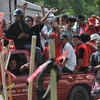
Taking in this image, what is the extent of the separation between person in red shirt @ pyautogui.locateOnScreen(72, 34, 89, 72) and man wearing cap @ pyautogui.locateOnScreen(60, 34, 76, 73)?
165 mm

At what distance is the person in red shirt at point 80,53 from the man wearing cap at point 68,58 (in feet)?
0.54

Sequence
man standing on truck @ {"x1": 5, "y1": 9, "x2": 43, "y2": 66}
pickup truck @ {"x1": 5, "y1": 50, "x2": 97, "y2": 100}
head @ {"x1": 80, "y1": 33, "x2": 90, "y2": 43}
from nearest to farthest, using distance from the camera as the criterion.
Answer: pickup truck @ {"x1": 5, "y1": 50, "x2": 97, "y2": 100} < man standing on truck @ {"x1": 5, "y1": 9, "x2": 43, "y2": 66} < head @ {"x1": 80, "y1": 33, "x2": 90, "y2": 43}

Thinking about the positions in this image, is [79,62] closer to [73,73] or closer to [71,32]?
[73,73]

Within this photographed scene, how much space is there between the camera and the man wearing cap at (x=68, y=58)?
7.97 meters

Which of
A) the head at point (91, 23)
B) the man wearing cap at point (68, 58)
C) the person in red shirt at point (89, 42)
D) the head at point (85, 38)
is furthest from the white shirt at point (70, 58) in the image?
the head at point (91, 23)

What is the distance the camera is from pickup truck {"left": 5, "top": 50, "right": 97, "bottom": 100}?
734 cm

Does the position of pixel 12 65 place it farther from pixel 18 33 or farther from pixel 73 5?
pixel 73 5

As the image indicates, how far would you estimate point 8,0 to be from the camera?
43.0 feet

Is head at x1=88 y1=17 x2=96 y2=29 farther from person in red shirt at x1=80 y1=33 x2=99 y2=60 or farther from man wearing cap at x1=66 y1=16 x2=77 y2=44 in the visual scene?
person in red shirt at x1=80 y1=33 x2=99 y2=60

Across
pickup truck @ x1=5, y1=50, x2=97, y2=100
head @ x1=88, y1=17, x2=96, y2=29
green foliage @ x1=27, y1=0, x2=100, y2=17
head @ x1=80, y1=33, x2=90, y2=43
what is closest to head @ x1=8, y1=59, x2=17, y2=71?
pickup truck @ x1=5, y1=50, x2=97, y2=100

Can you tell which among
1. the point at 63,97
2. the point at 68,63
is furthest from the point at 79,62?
the point at 63,97

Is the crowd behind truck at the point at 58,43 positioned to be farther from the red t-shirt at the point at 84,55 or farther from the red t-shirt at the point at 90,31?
the red t-shirt at the point at 90,31

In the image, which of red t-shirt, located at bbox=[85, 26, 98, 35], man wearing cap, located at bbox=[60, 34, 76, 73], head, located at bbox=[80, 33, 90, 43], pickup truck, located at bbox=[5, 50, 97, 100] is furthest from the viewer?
red t-shirt, located at bbox=[85, 26, 98, 35]

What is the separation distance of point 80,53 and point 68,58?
12.9 inches
